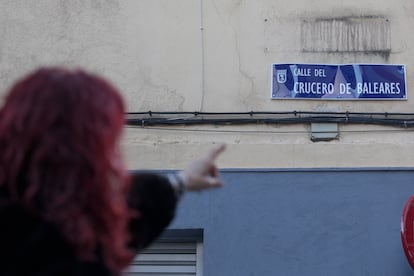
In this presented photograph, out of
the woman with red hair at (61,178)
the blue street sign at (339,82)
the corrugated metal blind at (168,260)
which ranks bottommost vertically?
the woman with red hair at (61,178)

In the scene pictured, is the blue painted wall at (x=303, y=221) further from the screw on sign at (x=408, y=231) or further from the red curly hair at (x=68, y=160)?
the red curly hair at (x=68, y=160)

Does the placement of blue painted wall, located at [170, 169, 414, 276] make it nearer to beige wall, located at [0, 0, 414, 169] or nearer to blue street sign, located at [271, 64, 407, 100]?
beige wall, located at [0, 0, 414, 169]

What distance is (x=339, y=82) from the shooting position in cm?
752

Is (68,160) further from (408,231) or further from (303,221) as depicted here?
(303,221)

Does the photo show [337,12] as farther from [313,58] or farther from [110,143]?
[110,143]

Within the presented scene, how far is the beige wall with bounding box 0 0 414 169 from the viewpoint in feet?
24.2

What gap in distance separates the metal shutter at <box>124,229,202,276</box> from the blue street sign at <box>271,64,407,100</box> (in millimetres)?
1670

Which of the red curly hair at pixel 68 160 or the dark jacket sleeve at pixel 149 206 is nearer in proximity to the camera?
the red curly hair at pixel 68 160

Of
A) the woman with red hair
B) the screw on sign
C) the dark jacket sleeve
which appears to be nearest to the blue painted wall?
the screw on sign

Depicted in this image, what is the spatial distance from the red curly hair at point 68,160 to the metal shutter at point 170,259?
17.0ft

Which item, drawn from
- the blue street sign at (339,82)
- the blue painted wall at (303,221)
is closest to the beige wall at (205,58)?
the blue street sign at (339,82)

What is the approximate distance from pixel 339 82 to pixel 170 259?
7.69ft

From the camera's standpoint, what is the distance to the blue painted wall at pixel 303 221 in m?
7.14

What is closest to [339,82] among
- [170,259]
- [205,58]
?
[205,58]
